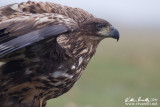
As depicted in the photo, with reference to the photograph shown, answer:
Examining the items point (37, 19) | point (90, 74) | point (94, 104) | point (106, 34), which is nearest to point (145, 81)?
point (90, 74)

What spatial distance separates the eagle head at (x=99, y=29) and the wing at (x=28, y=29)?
0.70 metres

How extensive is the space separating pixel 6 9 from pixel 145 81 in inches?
233

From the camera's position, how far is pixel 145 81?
40.8 ft

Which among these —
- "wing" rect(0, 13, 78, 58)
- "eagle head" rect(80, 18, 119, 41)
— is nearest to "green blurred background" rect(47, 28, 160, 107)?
"eagle head" rect(80, 18, 119, 41)

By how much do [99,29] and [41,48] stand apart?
3.21 ft

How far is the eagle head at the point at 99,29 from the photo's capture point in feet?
23.8

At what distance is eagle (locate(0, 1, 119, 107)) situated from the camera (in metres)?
6.34

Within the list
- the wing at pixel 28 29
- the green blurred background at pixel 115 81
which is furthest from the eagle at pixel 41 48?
the green blurred background at pixel 115 81

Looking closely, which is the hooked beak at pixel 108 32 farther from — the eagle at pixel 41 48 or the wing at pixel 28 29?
the wing at pixel 28 29

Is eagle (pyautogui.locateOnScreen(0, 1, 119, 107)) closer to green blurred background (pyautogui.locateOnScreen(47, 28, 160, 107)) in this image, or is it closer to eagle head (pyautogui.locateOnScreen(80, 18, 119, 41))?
eagle head (pyautogui.locateOnScreen(80, 18, 119, 41))

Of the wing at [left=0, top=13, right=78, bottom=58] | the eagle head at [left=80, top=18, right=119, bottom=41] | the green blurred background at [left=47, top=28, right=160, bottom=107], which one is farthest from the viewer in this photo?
the green blurred background at [left=47, top=28, right=160, bottom=107]

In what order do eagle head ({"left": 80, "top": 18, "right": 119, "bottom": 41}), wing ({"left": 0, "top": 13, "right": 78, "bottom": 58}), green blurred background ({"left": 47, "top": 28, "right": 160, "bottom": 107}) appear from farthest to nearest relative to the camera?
green blurred background ({"left": 47, "top": 28, "right": 160, "bottom": 107}), eagle head ({"left": 80, "top": 18, "right": 119, "bottom": 41}), wing ({"left": 0, "top": 13, "right": 78, "bottom": 58})

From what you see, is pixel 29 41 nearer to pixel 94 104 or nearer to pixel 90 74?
pixel 94 104

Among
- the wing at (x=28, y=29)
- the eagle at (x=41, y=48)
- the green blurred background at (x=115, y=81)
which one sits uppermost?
the wing at (x=28, y=29)
